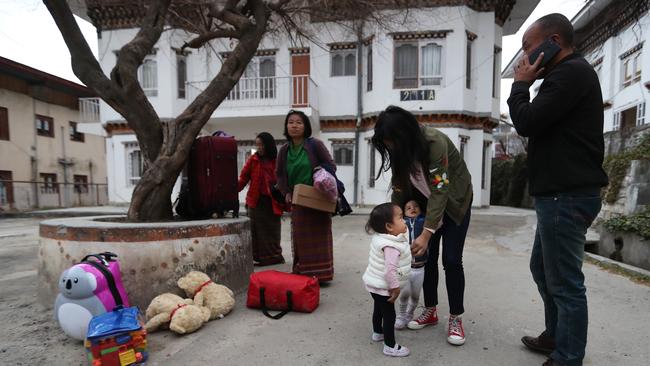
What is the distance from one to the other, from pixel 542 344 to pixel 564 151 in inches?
50.0

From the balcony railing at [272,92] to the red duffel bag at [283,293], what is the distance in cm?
960

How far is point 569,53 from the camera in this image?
1.81 m

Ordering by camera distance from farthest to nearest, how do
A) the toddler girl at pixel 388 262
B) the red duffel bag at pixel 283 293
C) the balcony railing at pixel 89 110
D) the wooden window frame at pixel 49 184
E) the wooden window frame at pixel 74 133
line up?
1. the wooden window frame at pixel 74 133
2. the wooden window frame at pixel 49 184
3. the balcony railing at pixel 89 110
4. the red duffel bag at pixel 283 293
5. the toddler girl at pixel 388 262

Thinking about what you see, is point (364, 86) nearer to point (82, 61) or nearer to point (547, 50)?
point (82, 61)

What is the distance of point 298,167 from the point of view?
3.51 metres

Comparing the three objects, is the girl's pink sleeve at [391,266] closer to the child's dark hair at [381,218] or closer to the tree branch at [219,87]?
the child's dark hair at [381,218]

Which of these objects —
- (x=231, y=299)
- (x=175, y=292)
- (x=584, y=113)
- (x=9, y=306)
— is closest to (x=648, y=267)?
(x=584, y=113)

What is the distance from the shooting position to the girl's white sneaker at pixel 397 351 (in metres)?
2.17

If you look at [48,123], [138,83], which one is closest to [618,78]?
[138,83]

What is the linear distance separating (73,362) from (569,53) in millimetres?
3382

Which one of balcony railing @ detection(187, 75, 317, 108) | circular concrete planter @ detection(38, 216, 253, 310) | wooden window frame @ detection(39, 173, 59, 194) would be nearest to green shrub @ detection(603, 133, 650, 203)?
circular concrete planter @ detection(38, 216, 253, 310)

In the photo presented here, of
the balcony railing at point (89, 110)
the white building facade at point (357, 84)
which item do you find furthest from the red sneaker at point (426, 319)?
the balcony railing at point (89, 110)

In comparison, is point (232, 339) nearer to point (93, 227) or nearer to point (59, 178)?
point (93, 227)

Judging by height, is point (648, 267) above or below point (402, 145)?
below
